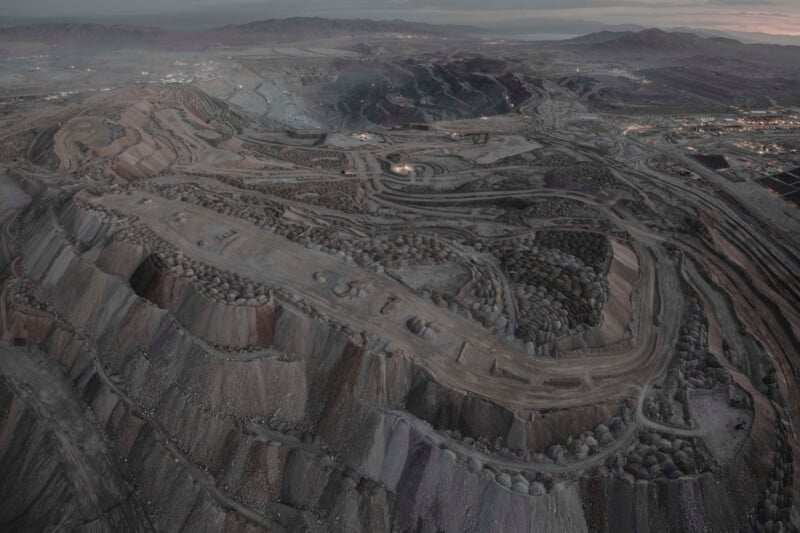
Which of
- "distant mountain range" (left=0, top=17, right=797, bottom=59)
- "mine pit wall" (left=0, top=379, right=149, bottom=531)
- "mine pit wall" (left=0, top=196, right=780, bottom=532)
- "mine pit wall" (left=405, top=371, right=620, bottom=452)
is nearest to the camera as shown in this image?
"mine pit wall" (left=0, top=196, right=780, bottom=532)

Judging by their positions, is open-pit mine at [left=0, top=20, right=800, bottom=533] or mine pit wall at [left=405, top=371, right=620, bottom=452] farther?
mine pit wall at [left=405, top=371, right=620, bottom=452]

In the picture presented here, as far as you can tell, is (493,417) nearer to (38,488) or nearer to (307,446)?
(307,446)

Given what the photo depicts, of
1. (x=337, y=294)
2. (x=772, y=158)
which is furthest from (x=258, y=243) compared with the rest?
(x=772, y=158)

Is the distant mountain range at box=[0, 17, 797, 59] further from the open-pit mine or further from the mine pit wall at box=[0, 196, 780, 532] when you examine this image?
the mine pit wall at box=[0, 196, 780, 532]

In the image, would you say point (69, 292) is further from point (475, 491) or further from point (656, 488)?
point (656, 488)

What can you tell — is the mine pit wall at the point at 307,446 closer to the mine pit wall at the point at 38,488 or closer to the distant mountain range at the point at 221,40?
the mine pit wall at the point at 38,488

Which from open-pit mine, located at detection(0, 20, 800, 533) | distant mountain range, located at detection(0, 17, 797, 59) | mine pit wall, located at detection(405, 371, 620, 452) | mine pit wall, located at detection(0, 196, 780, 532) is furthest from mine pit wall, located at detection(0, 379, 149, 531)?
distant mountain range, located at detection(0, 17, 797, 59)

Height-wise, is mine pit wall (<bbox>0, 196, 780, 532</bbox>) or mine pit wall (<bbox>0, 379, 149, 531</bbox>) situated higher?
mine pit wall (<bbox>0, 196, 780, 532</bbox>)

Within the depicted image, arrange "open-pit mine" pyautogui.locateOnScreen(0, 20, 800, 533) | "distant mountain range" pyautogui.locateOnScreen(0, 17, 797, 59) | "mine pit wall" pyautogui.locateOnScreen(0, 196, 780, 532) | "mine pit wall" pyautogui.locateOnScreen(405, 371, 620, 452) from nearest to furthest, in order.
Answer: "mine pit wall" pyautogui.locateOnScreen(0, 196, 780, 532)
"open-pit mine" pyautogui.locateOnScreen(0, 20, 800, 533)
"mine pit wall" pyautogui.locateOnScreen(405, 371, 620, 452)
"distant mountain range" pyautogui.locateOnScreen(0, 17, 797, 59)
